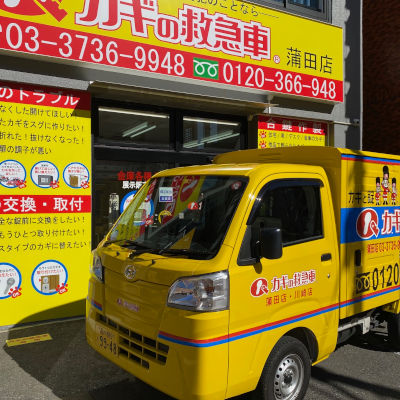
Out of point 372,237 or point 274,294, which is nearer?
point 274,294

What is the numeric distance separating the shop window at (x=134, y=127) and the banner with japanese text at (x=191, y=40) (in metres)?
0.73

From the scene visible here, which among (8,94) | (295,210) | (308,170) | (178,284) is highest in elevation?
(8,94)

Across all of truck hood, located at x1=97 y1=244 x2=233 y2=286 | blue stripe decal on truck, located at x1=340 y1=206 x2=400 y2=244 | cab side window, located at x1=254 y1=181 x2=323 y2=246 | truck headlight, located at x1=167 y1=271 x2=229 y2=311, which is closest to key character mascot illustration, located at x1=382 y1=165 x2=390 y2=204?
blue stripe decal on truck, located at x1=340 y1=206 x2=400 y2=244

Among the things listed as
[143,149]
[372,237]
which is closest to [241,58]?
[143,149]

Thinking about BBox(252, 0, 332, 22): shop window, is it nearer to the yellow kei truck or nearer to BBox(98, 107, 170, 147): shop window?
BBox(98, 107, 170, 147): shop window

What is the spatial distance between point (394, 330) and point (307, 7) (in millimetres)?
6904

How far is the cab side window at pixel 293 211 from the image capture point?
330 cm

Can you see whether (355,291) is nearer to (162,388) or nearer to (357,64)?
(162,388)

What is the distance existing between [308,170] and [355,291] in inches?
51.5

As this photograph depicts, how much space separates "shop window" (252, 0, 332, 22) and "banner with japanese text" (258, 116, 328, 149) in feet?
7.47

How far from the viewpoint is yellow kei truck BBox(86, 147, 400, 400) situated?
108 inches

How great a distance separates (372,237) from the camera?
13.5 feet

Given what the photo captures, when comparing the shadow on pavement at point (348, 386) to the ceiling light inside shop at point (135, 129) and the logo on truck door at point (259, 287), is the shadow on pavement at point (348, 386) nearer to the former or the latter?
the logo on truck door at point (259, 287)

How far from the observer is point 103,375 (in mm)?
3943
